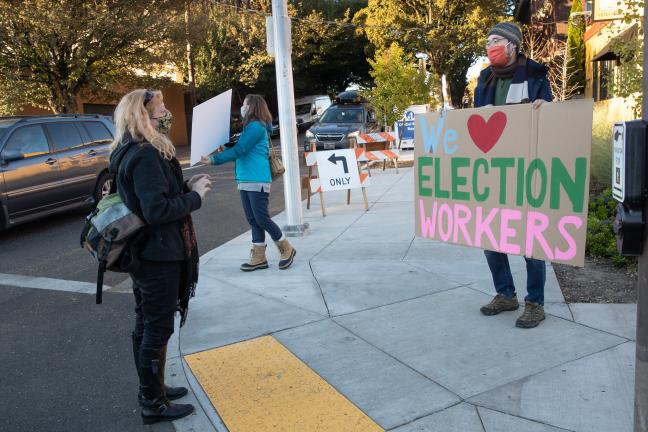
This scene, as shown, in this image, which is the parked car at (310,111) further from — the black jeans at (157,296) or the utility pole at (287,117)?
the black jeans at (157,296)

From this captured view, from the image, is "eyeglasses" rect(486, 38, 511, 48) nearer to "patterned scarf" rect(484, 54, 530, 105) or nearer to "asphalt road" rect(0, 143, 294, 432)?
"patterned scarf" rect(484, 54, 530, 105)

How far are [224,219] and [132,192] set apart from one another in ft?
21.3

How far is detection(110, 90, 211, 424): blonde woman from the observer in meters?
2.95

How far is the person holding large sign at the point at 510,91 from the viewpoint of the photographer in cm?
408

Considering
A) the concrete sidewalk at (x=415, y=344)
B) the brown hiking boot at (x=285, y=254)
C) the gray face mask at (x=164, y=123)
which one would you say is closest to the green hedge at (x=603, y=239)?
the concrete sidewalk at (x=415, y=344)

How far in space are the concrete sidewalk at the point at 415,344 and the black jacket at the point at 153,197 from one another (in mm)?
1077

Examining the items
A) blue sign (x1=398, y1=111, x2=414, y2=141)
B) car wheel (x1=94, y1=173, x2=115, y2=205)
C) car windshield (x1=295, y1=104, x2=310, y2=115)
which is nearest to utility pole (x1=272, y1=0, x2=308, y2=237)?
car wheel (x1=94, y1=173, x2=115, y2=205)

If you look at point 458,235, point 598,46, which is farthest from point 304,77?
point 458,235

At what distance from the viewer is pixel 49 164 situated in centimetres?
916

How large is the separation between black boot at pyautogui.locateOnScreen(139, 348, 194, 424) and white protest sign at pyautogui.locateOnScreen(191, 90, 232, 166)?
1.72m

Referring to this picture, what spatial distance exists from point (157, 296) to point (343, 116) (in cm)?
1686

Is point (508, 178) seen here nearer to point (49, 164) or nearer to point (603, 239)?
point (603, 239)

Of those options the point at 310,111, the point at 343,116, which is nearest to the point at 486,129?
the point at 343,116

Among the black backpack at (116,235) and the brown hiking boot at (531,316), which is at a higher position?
the black backpack at (116,235)
